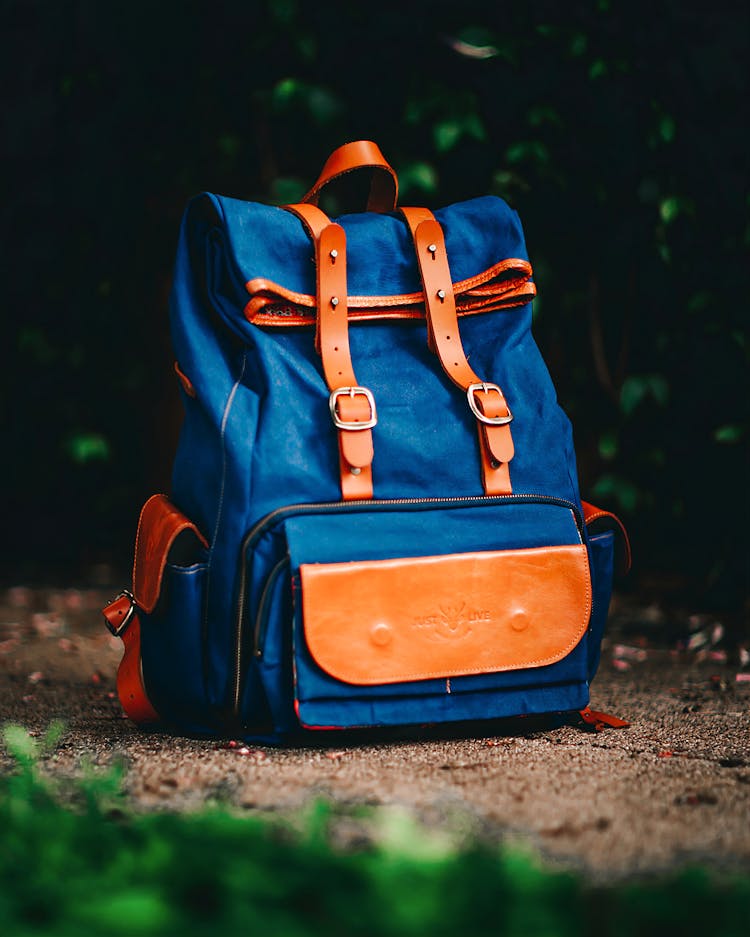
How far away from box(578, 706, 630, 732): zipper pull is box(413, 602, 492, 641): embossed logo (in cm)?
23

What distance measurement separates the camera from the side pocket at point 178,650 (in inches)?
49.0

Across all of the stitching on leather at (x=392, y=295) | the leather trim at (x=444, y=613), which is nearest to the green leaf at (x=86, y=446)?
the stitching on leather at (x=392, y=295)

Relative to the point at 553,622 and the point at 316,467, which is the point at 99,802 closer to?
the point at 316,467

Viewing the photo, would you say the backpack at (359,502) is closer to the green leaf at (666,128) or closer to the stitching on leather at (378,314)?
the stitching on leather at (378,314)

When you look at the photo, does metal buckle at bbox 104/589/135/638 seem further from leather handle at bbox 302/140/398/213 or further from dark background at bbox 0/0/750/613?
dark background at bbox 0/0/750/613

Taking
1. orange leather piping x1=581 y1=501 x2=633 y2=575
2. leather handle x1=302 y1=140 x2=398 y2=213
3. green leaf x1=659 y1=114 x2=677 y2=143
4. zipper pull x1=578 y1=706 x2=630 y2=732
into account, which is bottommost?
zipper pull x1=578 y1=706 x2=630 y2=732

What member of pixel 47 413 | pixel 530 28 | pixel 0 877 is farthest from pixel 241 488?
pixel 47 413

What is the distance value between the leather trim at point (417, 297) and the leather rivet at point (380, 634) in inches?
14.7

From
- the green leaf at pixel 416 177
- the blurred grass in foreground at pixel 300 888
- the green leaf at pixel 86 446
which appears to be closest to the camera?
the blurred grass in foreground at pixel 300 888

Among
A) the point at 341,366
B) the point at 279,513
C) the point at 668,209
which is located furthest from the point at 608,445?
the point at 279,513

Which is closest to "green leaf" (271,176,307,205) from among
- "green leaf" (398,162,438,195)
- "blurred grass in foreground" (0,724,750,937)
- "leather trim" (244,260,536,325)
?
"green leaf" (398,162,438,195)

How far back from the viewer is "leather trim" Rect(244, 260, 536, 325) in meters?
1.26

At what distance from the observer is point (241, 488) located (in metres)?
1.20

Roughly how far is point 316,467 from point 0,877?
56cm
